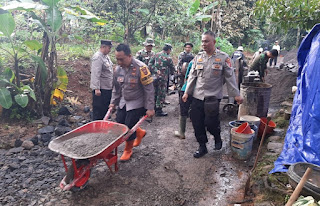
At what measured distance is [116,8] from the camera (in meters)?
10.2

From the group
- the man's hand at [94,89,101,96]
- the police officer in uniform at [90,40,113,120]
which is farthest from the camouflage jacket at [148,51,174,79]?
the man's hand at [94,89,101,96]

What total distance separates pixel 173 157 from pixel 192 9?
1003 centimetres

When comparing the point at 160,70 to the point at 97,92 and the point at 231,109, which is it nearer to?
the point at 231,109

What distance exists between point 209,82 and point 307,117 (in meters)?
1.46

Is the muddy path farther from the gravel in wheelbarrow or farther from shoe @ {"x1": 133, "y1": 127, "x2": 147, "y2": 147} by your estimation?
the gravel in wheelbarrow

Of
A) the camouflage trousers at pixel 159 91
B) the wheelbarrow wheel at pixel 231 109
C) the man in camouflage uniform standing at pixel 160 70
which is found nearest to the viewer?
the wheelbarrow wheel at pixel 231 109

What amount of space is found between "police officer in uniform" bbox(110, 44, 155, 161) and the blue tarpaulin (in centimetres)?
206

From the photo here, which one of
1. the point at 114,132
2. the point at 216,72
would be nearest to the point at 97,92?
the point at 114,132

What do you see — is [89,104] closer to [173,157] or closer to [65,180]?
[173,157]

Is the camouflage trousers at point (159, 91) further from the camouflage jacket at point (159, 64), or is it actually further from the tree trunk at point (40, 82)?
the tree trunk at point (40, 82)

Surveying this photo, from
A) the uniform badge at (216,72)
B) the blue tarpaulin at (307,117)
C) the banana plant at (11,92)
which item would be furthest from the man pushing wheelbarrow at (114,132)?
the blue tarpaulin at (307,117)

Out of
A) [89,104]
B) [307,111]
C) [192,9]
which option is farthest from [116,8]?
[307,111]

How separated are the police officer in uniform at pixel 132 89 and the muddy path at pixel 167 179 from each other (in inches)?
19.1

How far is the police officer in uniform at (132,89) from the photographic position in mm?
3904
